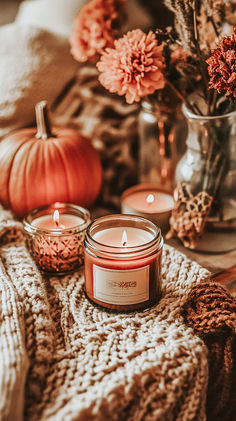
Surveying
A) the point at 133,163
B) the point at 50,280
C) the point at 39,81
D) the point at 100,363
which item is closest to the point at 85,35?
the point at 39,81

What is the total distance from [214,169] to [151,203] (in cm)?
16

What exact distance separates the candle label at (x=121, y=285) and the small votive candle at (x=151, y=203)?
0.23 m

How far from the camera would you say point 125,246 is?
0.69 m

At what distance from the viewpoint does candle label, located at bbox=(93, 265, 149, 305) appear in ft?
2.14

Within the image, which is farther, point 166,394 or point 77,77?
point 77,77

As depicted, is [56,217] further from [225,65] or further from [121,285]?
[225,65]

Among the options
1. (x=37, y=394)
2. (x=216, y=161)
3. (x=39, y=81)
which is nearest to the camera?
(x=37, y=394)

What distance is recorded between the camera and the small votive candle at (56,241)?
77 cm

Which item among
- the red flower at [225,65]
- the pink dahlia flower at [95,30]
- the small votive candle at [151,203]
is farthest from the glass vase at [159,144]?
the red flower at [225,65]

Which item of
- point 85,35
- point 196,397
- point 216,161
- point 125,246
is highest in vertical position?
point 85,35

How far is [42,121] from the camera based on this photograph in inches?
37.0

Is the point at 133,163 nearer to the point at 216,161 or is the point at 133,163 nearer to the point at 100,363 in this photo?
the point at 216,161

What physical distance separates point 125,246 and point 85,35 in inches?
18.0

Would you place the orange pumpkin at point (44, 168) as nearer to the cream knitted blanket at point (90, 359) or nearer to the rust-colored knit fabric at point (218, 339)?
the cream knitted blanket at point (90, 359)
